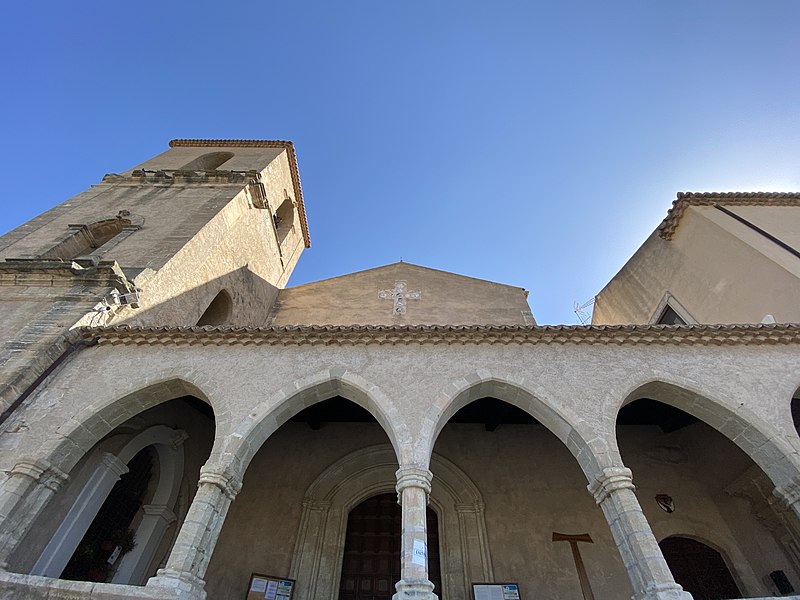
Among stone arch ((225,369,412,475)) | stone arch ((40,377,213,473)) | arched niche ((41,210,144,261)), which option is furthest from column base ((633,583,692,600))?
arched niche ((41,210,144,261))

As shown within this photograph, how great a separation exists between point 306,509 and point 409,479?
3.28m

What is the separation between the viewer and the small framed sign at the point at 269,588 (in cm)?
593

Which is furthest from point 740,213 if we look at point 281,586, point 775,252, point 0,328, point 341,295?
point 0,328

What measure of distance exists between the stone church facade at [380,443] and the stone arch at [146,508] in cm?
3

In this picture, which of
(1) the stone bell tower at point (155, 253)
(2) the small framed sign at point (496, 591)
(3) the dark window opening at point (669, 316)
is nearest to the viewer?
(2) the small framed sign at point (496, 591)

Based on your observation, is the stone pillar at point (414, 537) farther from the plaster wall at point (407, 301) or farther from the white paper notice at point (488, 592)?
the plaster wall at point (407, 301)

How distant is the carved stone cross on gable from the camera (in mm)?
11539

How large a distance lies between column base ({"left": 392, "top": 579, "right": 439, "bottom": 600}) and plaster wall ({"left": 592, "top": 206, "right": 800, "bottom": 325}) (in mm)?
8159

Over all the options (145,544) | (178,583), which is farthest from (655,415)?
(145,544)

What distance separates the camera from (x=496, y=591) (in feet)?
19.2

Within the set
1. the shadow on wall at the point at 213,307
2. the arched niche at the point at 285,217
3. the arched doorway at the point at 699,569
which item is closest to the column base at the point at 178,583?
the shadow on wall at the point at 213,307

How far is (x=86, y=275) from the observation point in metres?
7.23

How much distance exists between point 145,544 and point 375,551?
3547 mm

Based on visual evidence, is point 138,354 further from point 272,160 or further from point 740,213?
point 740,213
